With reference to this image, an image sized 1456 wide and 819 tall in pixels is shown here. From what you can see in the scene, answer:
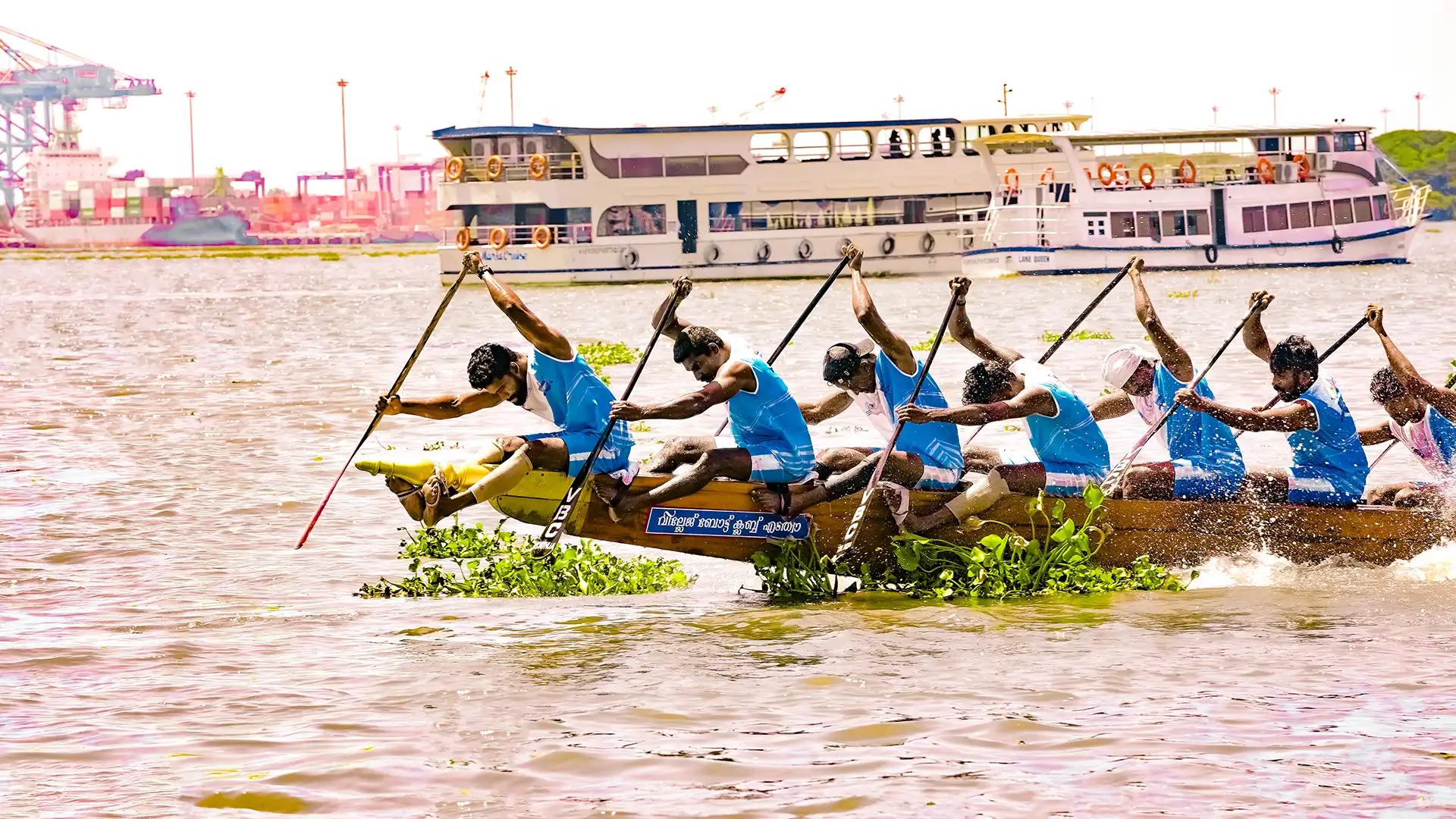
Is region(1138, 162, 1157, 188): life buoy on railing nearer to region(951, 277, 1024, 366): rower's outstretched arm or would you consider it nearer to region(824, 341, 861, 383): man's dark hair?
region(951, 277, 1024, 366): rower's outstretched arm

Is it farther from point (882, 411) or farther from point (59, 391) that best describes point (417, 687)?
point (59, 391)

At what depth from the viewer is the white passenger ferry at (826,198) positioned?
5541 cm

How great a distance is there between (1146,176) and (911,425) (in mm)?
45311

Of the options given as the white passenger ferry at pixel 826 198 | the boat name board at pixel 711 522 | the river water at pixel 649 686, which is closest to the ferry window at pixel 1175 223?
the white passenger ferry at pixel 826 198

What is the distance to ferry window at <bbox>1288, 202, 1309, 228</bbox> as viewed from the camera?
56.1 meters

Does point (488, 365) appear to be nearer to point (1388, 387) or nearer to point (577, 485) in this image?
point (577, 485)

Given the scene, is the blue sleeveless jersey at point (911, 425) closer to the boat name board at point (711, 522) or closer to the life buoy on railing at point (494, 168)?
the boat name board at point (711, 522)

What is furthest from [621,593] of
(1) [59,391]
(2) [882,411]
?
(1) [59,391]

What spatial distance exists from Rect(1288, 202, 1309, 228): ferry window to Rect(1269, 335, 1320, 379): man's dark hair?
155 ft

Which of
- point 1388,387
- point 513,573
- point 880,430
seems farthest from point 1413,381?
point 513,573

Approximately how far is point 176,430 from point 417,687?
14444 mm

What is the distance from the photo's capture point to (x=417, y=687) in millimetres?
9852

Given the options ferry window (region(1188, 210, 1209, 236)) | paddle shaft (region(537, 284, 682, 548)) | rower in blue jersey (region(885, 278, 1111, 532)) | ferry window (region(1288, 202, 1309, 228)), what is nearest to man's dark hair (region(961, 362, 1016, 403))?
rower in blue jersey (region(885, 278, 1111, 532))

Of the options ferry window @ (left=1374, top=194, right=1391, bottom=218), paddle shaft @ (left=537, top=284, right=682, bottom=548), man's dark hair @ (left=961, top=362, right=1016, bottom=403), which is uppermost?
ferry window @ (left=1374, top=194, right=1391, bottom=218)
